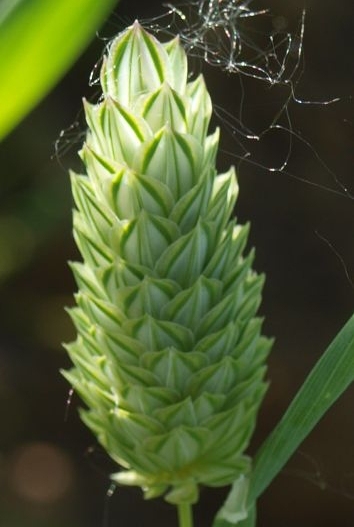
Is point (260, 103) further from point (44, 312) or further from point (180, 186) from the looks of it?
point (180, 186)

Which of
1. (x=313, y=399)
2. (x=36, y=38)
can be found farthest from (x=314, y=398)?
(x=36, y=38)

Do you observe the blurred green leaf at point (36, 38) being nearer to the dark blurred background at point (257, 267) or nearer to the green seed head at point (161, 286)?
the green seed head at point (161, 286)

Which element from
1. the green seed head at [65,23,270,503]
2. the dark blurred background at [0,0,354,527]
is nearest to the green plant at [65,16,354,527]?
the green seed head at [65,23,270,503]

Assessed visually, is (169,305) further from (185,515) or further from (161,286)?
(185,515)

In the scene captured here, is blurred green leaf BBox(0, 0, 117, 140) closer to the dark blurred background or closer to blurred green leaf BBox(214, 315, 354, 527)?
blurred green leaf BBox(214, 315, 354, 527)

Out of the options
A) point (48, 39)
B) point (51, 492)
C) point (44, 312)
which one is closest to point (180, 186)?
point (48, 39)

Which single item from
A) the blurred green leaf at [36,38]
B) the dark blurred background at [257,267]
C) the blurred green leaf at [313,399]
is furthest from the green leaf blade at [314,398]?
the dark blurred background at [257,267]
